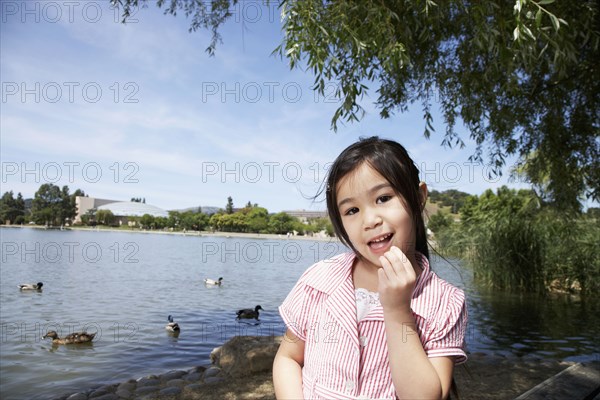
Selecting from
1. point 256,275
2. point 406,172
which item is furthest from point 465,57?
point 256,275

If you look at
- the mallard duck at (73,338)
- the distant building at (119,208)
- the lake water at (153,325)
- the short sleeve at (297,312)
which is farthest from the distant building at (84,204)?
the short sleeve at (297,312)

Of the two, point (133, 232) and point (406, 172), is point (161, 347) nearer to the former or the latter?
point (406, 172)

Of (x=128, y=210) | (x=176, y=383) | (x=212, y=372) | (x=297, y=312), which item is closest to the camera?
(x=297, y=312)

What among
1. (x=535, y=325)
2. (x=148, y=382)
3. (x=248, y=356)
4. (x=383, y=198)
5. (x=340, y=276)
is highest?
(x=383, y=198)

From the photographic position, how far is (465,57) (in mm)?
6117

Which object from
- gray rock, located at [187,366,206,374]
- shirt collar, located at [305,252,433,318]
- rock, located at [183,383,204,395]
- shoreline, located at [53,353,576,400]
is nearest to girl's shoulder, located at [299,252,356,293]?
shirt collar, located at [305,252,433,318]

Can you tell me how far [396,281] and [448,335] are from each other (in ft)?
0.80

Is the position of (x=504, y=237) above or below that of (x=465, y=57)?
below

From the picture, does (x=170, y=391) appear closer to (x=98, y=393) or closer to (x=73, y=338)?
(x=98, y=393)

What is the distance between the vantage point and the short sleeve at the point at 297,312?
1.35m

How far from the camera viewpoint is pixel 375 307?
1.30 metres

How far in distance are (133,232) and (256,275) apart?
7042cm

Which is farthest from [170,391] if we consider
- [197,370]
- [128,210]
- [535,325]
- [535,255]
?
[128,210]

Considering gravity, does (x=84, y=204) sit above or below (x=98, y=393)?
above
